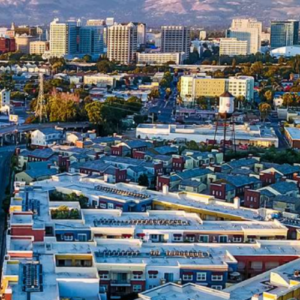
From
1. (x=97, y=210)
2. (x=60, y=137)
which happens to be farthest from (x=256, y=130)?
(x=97, y=210)

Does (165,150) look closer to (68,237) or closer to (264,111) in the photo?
(68,237)

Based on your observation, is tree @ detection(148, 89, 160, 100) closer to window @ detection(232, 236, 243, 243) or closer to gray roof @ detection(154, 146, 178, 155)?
gray roof @ detection(154, 146, 178, 155)

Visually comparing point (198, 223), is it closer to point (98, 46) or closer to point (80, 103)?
point (80, 103)

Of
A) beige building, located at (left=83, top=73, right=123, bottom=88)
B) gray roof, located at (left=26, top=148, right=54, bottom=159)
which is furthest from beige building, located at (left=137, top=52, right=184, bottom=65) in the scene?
gray roof, located at (left=26, top=148, right=54, bottom=159)

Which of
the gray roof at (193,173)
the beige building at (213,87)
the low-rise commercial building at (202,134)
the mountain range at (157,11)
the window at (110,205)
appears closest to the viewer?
the window at (110,205)

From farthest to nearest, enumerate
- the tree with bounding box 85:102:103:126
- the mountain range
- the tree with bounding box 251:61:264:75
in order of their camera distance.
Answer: the mountain range < the tree with bounding box 251:61:264:75 < the tree with bounding box 85:102:103:126

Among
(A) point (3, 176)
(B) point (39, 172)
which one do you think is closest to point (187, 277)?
(B) point (39, 172)

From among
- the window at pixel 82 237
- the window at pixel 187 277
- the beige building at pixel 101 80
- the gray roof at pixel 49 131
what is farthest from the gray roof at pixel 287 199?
the beige building at pixel 101 80

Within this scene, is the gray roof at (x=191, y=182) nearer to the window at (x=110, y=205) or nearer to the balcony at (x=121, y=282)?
the window at (x=110, y=205)

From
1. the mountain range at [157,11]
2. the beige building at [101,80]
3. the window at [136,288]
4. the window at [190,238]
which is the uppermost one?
the mountain range at [157,11]
